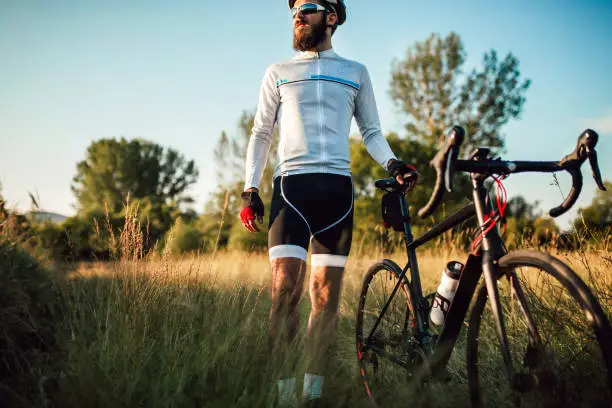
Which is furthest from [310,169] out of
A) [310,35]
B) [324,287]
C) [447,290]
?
[447,290]

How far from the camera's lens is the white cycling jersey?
2605 mm

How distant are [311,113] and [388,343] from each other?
142cm

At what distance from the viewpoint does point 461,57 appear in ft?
81.9

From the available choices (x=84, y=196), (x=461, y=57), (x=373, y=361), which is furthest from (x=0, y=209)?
(x=84, y=196)

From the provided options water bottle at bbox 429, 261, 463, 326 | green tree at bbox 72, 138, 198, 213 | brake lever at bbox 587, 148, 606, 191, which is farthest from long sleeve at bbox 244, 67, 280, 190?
green tree at bbox 72, 138, 198, 213

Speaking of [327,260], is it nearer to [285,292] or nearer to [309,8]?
[285,292]

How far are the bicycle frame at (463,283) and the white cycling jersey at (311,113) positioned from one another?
1.64ft

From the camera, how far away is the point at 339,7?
→ 9.47 ft

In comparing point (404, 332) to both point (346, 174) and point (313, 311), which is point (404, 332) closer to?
point (313, 311)

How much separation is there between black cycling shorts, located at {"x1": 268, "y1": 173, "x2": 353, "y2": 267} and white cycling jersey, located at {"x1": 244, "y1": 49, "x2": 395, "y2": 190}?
2.9 inches

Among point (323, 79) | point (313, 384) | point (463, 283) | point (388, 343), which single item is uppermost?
point (323, 79)

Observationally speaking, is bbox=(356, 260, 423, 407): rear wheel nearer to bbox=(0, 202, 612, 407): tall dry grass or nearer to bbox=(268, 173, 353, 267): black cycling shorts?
bbox=(0, 202, 612, 407): tall dry grass

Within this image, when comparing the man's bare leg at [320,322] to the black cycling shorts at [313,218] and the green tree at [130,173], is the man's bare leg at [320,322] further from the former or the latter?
the green tree at [130,173]

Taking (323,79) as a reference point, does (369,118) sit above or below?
below
